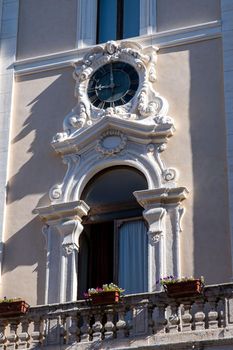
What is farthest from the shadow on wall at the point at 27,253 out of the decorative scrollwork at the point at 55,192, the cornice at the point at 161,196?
the cornice at the point at 161,196

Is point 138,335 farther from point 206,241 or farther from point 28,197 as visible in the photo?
point 28,197

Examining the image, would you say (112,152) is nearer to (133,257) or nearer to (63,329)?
(133,257)

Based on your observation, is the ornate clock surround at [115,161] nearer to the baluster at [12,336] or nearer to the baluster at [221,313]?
the baluster at [12,336]

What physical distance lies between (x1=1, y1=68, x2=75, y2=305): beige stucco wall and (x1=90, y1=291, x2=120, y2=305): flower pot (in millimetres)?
2293

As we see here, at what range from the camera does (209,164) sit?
18.5m

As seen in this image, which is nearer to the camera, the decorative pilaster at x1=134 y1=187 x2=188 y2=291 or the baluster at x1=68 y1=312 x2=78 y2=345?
the baluster at x1=68 y1=312 x2=78 y2=345

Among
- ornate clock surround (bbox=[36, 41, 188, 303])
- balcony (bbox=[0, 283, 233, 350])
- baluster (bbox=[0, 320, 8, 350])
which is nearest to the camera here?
balcony (bbox=[0, 283, 233, 350])

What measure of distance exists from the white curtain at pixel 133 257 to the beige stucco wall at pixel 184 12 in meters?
3.83

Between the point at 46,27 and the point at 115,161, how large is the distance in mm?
3609

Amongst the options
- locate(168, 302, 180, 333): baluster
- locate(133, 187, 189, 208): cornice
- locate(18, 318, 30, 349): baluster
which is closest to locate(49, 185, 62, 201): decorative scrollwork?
locate(133, 187, 189, 208): cornice

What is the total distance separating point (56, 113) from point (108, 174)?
166 cm

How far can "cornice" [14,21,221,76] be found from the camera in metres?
19.7

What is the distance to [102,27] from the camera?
69.2ft

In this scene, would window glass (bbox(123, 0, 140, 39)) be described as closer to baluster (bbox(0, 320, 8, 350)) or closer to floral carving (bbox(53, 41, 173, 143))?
floral carving (bbox(53, 41, 173, 143))
